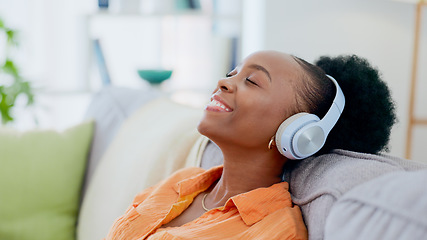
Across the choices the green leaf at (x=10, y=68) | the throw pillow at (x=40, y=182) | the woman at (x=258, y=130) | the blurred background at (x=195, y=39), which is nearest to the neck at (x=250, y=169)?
the woman at (x=258, y=130)

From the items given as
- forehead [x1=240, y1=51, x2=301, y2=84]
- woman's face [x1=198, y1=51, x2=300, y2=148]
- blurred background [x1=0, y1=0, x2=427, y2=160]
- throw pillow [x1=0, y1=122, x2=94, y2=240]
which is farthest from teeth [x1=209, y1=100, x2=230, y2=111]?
blurred background [x1=0, y1=0, x2=427, y2=160]

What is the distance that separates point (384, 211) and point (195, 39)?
225 cm

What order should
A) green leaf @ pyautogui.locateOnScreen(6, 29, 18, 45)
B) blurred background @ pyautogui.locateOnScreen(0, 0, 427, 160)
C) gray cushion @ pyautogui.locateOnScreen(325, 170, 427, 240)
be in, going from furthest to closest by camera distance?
blurred background @ pyautogui.locateOnScreen(0, 0, 427, 160) → green leaf @ pyautogui.locateOnScreen(6, 29, 18, 45) → gray cushion @ pyautogui.locateOnScreen(325, 170, 427, 240)

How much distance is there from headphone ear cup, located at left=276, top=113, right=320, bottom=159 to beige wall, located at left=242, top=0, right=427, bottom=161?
1863mm

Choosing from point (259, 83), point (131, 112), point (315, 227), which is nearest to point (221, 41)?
point (131, 112)

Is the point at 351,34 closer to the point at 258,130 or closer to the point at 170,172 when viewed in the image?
the point at 170,172

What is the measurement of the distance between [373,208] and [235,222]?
0.99 ft

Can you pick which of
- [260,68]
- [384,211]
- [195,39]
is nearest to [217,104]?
[260,68]

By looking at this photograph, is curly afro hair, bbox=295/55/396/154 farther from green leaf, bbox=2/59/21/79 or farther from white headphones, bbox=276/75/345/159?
green leaf, bbox=2/59/21/79

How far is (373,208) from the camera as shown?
0.64 m

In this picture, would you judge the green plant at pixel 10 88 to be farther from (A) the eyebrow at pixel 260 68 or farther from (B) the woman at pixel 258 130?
(A) the eyebrow at pixel 260 68

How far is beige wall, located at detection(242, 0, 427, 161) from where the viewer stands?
275 cm

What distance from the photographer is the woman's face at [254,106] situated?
950 mm

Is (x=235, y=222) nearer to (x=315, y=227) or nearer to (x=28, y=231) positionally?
(x=315, y=227)
